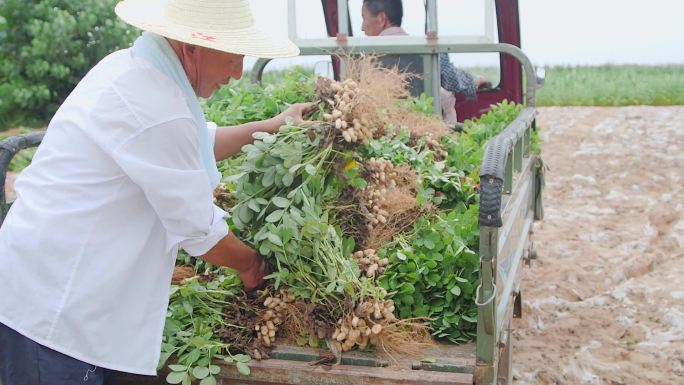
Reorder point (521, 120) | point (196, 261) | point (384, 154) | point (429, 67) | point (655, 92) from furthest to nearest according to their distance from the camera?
point (655, 92) < point (429, 67) < point (521, 120) < point (384, 154) < point (196, 261)

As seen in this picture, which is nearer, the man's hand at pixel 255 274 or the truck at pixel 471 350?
the truck at pixel 471 350

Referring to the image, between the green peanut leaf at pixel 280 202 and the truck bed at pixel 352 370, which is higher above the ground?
the green peanut leaf at pixel 280 202

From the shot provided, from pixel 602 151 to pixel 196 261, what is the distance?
8.27 meters

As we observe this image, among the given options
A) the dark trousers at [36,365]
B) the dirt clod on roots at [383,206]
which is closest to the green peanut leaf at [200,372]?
the dark trousers at [36,365]

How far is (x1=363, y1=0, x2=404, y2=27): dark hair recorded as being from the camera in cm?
442

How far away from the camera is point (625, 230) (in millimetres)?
6832

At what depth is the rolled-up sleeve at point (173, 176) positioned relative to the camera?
177cm

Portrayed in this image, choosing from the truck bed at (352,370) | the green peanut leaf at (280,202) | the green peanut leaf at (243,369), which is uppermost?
the green peanut leaf at (280,202)

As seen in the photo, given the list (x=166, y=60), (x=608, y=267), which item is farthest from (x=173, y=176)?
(x=608, y=267)

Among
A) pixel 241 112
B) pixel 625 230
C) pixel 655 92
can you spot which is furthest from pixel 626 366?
pixel 655 92

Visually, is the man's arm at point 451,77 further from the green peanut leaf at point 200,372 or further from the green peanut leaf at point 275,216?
the green peanut leaf at point 200,372

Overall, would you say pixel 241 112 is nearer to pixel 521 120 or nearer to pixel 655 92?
pixel 521 120

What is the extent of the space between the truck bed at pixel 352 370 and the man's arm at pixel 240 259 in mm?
221

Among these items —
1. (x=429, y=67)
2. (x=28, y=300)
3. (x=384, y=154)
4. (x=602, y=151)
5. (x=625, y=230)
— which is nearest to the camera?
(x=28, y=300)
